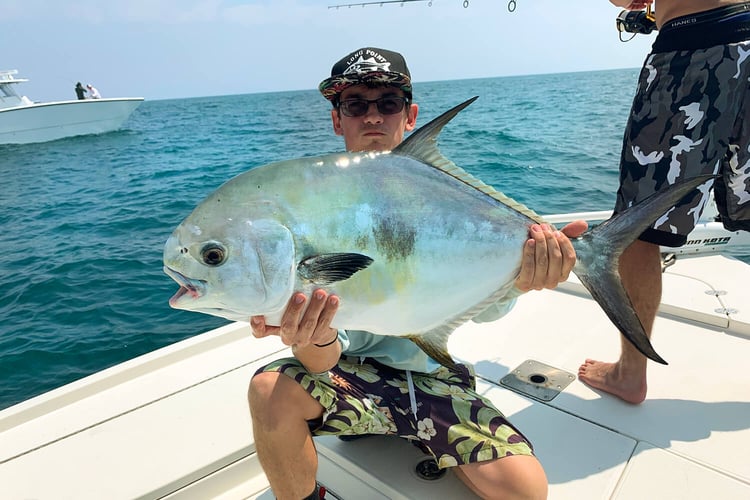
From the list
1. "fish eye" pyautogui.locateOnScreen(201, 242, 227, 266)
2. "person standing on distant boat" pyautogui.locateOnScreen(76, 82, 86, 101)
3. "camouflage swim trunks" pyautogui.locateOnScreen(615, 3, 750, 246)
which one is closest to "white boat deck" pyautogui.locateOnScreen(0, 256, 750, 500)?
"camouflage swim trunks" pyautogui.locateOnScreen(615, 3, 750, 246)

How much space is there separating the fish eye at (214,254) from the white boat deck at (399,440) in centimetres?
99

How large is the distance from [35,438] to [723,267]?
163 inches

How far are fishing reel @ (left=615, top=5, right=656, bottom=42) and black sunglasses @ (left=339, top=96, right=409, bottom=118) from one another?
189cm

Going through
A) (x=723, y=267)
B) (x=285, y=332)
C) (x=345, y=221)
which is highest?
(x=345, y=221)

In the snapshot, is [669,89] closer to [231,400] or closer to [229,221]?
[229,221]

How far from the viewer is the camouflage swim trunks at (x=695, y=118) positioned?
5.96ft

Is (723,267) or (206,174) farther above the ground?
(723,267)

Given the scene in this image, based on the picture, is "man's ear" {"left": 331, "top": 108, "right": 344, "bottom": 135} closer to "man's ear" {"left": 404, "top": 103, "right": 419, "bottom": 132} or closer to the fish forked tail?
"man's ear" {"left": 404, "top": 103, "right": 419, "bottom": 132}

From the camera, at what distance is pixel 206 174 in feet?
48.2

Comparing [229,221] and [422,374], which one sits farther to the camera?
[422,374]

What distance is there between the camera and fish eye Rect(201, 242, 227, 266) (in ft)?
3.90

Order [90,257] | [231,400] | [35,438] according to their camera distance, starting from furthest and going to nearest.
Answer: [90,257]
[231,400]
[35,438]

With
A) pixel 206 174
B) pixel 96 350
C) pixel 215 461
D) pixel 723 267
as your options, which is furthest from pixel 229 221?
pixel 206 174

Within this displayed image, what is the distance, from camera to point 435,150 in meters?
1.41
